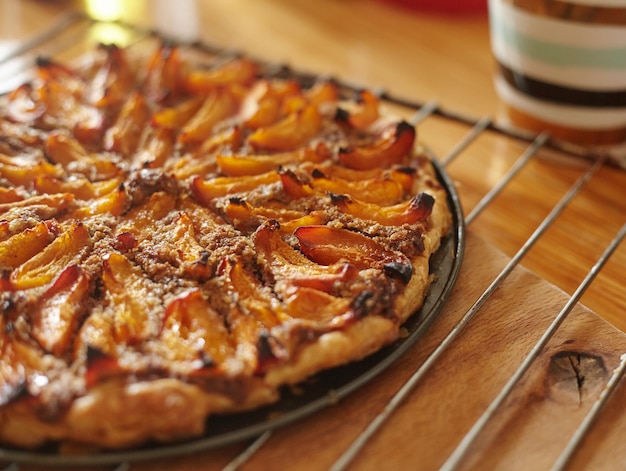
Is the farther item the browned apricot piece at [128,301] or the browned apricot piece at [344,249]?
the browned apricot piece at [344,249]

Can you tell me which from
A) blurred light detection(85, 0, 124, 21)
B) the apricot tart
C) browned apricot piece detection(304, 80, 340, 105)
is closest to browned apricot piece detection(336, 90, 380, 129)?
the apricot tart

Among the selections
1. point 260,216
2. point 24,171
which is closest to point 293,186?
point 260,216

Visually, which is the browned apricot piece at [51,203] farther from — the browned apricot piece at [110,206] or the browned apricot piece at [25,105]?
the browned apricot piece at [25,105]

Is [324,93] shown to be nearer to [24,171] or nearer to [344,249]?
[344,249]

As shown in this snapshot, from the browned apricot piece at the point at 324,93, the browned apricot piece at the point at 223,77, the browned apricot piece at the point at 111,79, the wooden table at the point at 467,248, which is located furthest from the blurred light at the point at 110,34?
the browned apricot piece at the point at 324,93

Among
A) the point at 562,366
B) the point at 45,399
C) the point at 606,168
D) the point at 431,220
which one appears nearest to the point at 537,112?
the point at 606,168

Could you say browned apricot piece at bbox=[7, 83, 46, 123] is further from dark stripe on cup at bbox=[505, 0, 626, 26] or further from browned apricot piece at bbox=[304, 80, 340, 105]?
dark stripe on cup at bbox=[505, 0, 626, 26]

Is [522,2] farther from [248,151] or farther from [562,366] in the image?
[562,366]
